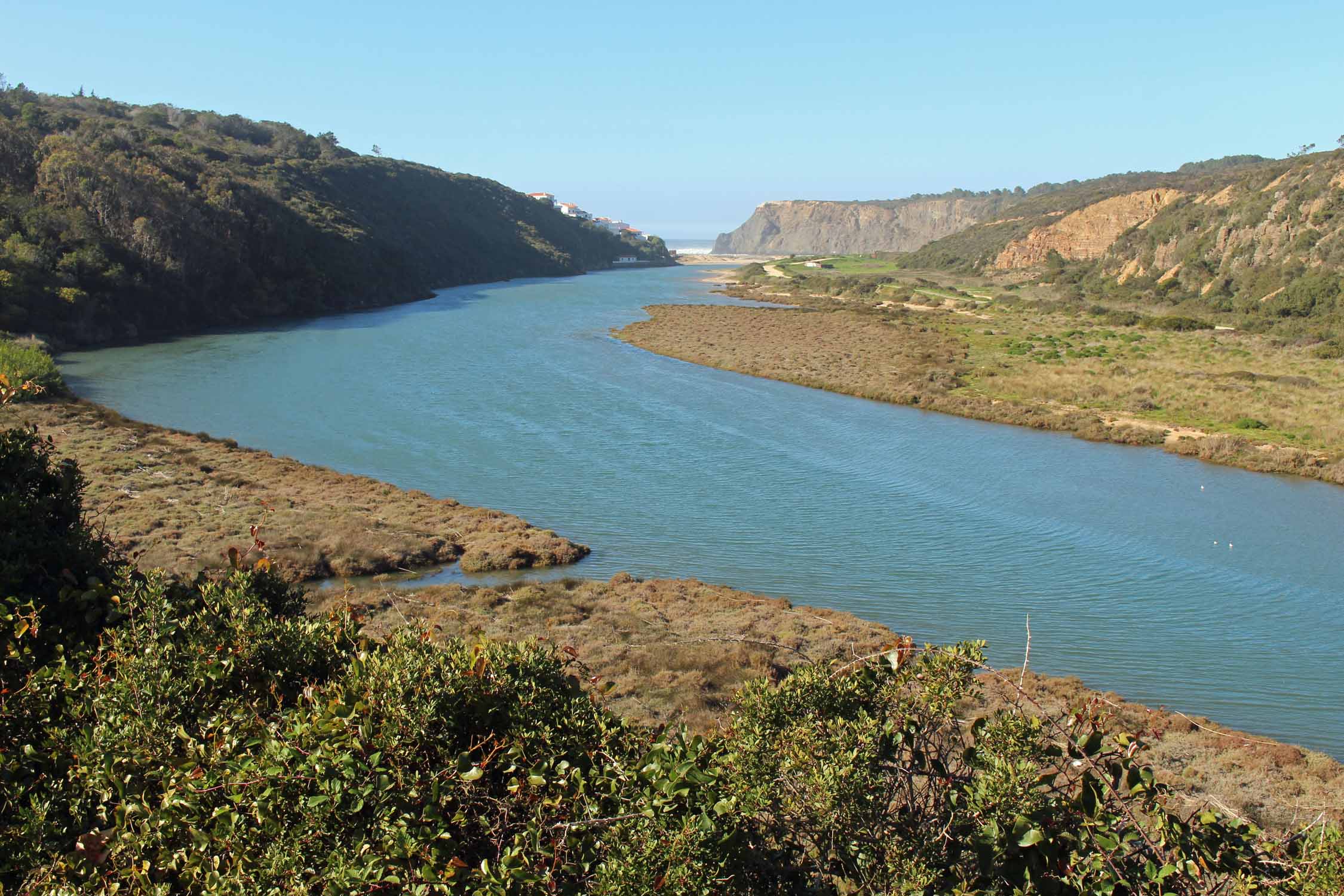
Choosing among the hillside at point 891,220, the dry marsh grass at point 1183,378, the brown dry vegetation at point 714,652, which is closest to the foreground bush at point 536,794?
the brown dry vegetation at point 714,652

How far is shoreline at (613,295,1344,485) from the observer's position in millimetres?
24688

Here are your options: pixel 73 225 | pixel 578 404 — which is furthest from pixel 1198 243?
pixel 73 225

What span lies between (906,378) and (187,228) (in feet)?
125

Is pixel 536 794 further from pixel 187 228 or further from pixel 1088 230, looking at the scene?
pixel 1088 230

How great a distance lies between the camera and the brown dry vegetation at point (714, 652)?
349 inches

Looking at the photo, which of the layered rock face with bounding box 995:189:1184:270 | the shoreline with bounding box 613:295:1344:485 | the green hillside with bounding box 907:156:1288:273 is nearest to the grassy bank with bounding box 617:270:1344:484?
the shoreline with bounding box 613:295:1344:485

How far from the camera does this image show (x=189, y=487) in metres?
17.7

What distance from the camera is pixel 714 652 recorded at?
36.7 feet

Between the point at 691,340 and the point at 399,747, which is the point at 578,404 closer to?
the point at 691,340

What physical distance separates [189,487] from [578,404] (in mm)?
13688

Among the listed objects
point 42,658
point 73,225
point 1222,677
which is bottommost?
point 1222,677

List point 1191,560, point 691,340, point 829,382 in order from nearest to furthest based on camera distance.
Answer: point 1191,560, point 829,382, point 691,340

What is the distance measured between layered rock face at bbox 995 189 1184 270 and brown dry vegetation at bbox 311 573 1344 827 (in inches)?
2829

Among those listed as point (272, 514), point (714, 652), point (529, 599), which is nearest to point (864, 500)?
point (529, 599)
